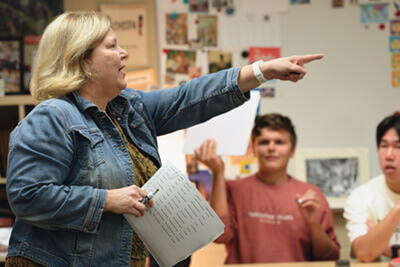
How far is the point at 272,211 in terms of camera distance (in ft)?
6.85

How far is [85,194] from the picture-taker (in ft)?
3.01

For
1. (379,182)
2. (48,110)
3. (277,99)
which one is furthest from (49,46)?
(277,99)

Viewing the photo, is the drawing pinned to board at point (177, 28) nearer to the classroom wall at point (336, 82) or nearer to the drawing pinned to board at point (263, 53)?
the drawing pinned to board at point (263, 53)

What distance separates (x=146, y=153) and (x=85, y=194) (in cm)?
22

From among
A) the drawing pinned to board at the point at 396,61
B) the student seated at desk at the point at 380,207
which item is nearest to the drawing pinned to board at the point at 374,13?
the drawing pinned to board at the point at 396,61

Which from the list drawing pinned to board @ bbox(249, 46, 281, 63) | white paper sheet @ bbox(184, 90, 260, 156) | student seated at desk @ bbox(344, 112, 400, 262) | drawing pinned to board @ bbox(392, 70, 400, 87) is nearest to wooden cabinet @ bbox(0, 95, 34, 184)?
white paper sheet @ bbox(184, 90, 260, 156)

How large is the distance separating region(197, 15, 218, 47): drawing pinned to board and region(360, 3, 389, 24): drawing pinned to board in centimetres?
79

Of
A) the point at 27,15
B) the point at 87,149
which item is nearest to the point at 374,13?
the point at 27,15

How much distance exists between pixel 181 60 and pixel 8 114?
3.04ft

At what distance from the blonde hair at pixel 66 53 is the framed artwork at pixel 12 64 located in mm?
1406

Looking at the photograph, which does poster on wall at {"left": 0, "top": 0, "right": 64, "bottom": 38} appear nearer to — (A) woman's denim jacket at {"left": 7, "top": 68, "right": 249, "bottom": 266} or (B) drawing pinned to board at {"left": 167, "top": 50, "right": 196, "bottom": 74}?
(B) drawing pinned to board at {"left": 167, "top": 50, "right": 196, "bottom": 74}

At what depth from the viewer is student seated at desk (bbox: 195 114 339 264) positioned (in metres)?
1.96

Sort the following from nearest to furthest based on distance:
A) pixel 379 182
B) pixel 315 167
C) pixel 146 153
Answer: pixel 146 153
pixel 379 182
pixel 315 167

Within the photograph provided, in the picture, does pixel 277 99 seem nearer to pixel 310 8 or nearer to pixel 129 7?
pixel 310 8
